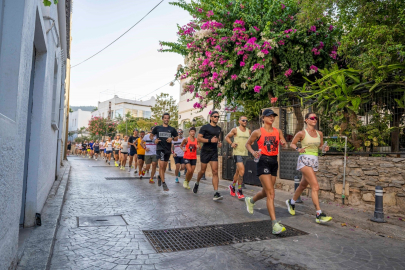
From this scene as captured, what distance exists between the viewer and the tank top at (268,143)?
5156 millimetres

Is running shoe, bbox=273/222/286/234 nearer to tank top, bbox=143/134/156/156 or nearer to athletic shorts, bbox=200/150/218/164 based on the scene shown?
athletic shorts, bbox=200/150/218/164

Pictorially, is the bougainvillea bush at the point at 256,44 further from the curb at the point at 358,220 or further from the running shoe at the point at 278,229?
the running shoe at the point at 278,229

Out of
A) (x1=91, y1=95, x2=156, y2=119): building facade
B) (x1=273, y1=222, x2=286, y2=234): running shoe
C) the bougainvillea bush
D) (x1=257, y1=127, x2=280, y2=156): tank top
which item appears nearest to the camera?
(x1=273, y1=222, x2=286, y2=234): running shoe

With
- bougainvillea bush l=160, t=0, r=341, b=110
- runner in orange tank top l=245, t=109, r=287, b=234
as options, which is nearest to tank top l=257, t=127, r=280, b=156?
runner in orange tank top l=245, t=109, r=287, b=234

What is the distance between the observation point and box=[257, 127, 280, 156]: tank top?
203 inches

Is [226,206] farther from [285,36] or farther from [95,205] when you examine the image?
[285,36]

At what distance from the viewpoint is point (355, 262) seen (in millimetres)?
3648

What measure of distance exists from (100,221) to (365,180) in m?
5.62

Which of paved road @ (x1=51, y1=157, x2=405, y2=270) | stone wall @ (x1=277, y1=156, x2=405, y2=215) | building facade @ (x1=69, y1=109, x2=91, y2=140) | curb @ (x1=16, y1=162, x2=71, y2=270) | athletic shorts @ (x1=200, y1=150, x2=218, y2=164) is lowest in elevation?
paved road @ (x1=51, y1=157, x2=405, y2=270)

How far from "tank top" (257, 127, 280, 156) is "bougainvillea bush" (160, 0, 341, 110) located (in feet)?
13.9

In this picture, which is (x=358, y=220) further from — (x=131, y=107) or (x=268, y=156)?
(x=131, y=107)

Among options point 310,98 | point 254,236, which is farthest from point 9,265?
point 310,98

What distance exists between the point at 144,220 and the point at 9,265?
8.95 feet

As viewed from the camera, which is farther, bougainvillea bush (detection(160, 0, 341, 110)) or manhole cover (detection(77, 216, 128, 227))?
bougainvillea bush (detection(160, 0, 341, 110))
